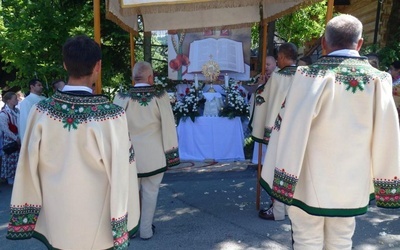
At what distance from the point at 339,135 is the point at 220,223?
247cm

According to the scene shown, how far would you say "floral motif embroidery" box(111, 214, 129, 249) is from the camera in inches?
94.3

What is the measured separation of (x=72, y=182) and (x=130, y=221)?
1.62 ft

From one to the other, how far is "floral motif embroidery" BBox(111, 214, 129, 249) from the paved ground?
69.2 inches

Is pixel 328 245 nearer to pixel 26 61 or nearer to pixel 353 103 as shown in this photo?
pixel 353 103

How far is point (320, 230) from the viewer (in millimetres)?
2865

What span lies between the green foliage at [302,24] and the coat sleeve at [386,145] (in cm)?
944

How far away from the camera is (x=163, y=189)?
20.9 feet

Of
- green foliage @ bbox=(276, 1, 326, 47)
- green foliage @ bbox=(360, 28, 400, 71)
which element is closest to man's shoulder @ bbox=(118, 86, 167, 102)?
green foliage @ bbox=(360, 28, 400, 71)

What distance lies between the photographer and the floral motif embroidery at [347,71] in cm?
261

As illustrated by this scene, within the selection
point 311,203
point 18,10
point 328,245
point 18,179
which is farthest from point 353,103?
point 18,10

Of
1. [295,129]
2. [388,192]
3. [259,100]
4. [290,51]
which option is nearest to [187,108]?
[259,100]

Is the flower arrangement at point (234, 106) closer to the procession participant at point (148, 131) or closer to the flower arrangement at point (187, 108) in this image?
the flower arrangement at point (187, 108)

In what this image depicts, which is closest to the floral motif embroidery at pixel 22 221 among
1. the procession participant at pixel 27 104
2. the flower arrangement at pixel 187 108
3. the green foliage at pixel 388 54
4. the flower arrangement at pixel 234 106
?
the procession participant at pixel 27 104

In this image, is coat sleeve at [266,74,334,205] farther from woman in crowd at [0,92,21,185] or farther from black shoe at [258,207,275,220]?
woman in crowd at [0,92,21,185]
